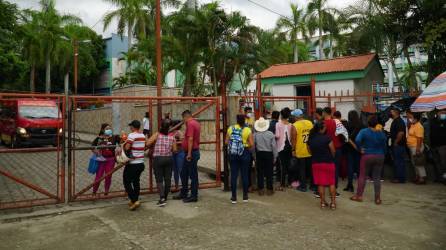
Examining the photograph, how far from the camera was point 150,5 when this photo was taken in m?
31.2

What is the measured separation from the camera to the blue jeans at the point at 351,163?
26.7 ft

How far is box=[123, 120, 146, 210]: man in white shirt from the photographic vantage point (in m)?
6.50

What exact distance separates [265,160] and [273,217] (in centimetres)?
170

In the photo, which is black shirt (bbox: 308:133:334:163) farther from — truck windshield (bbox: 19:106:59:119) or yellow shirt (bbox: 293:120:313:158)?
truck windshield (bbox: 19:106:59:119)

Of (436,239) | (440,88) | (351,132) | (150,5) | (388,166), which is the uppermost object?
(150,5)

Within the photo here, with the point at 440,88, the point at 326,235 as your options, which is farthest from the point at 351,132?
the point at 326,235

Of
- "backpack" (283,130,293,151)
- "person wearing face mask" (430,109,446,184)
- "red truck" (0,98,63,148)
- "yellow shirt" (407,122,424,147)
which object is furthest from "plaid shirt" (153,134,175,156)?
"red truck" (0,98,63,148)

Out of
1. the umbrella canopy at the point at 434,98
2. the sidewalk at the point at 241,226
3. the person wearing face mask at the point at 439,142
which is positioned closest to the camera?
the sidewalk at the point at 241,226

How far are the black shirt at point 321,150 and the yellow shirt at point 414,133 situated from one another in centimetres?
319

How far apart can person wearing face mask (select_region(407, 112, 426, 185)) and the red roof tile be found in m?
10.1

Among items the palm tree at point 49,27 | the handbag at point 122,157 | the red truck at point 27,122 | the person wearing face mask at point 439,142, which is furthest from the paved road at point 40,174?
the palm tree at point 49,27

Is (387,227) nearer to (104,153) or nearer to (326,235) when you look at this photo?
(326,235)

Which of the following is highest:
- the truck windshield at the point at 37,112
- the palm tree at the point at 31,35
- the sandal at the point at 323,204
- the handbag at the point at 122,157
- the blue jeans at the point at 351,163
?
the palm tree at the point at 31,35

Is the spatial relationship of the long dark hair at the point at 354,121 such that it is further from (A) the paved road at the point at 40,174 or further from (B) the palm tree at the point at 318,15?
(B) the palm tree at the point at 318,15
